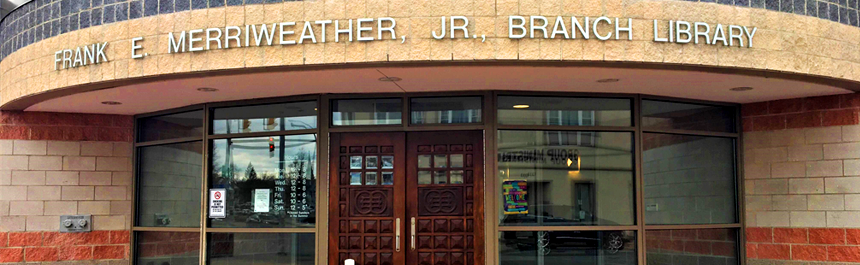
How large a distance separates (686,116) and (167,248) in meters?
7.05

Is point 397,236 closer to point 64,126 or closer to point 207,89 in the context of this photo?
point 207,89

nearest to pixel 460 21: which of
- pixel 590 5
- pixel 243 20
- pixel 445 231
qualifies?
pixel 590 5

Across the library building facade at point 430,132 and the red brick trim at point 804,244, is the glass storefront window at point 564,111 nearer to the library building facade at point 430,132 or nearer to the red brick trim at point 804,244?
the library building facade at point 430,132

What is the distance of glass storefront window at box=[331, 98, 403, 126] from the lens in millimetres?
9359

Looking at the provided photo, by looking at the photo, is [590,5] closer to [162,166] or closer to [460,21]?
[460,21]

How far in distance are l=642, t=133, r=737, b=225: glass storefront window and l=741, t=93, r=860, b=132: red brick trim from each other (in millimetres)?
451

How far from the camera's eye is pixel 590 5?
24.8 feet

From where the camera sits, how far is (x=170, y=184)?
1070cm

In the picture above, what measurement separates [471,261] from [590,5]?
3303mm

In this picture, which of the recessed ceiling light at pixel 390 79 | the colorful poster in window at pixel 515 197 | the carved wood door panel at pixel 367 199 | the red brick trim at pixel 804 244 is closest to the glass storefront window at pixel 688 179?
the red brick trim at pixel 804 244

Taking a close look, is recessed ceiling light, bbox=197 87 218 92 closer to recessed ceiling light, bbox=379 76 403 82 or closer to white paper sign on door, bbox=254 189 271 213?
white paper sign on door, bbox=254 189 271 213

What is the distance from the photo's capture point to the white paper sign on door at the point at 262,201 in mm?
9679

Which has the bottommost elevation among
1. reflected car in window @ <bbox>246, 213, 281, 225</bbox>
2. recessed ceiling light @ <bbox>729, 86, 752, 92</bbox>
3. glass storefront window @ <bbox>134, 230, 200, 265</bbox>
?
glass storefront window @ <bbox>134, 230, 200, 265</bbox>

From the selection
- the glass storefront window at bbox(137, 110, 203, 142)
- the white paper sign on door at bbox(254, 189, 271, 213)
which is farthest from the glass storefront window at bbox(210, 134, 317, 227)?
the glass storefront window at bbox(137, 110, 203, 142)
